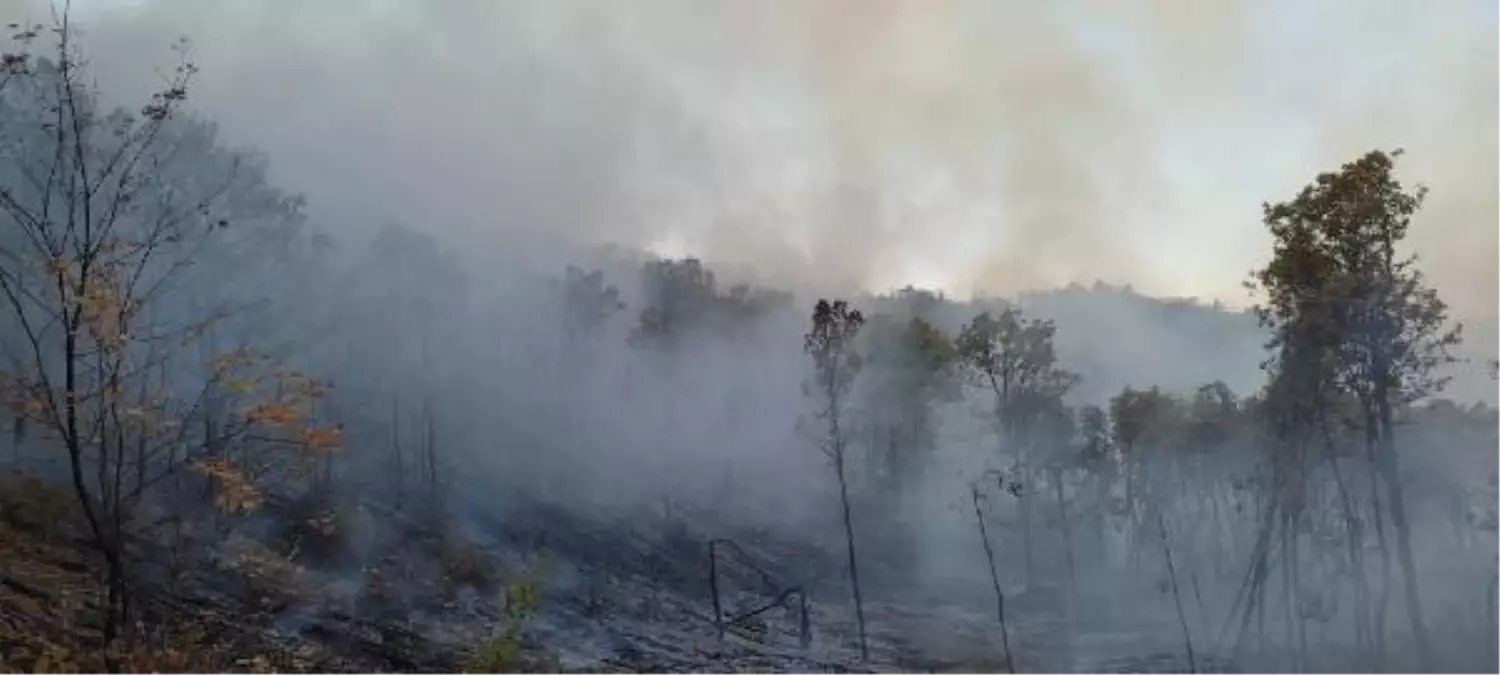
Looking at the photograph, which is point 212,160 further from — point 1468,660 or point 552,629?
point 1468,660

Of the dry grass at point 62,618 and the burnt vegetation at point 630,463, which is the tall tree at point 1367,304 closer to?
the burnt vegetation at point 630,463

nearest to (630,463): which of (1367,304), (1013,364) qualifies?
(1013,364)

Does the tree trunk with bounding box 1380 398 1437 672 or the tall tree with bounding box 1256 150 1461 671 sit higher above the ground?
the tall tree with bounding box 1256 150 1461 671

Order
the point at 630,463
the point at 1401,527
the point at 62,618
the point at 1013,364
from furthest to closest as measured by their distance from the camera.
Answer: the point at 630,463 < the point at 1013,364 < the point at 1401,527 < the point at 62,618

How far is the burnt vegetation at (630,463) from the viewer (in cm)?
1333

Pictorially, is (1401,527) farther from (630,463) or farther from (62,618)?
(630,463)

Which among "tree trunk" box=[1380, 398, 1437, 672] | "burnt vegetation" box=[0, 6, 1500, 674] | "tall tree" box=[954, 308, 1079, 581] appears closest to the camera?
"burnt vegetation" box=[0, 6, 1500, 674]

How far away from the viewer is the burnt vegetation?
43.7ft

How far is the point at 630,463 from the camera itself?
8269 centimetres

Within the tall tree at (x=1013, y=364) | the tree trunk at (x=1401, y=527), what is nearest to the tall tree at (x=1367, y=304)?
the tree trunk at (x=1401, y=527)

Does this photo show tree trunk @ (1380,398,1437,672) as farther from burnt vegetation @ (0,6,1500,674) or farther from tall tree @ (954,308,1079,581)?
tall tree @ (954,308,1079,581)

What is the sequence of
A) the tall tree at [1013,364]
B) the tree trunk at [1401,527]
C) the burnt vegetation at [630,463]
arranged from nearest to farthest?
the burnt vegetation at [630,463] → the tree trunk at [1401,527] → the tall tree at [1013,364]

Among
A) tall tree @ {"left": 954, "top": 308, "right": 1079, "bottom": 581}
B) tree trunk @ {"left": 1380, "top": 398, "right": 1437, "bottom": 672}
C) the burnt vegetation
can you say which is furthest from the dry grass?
tall tree @ {"left": 954, "top": 308, "right": 1079, "bottom": 581}

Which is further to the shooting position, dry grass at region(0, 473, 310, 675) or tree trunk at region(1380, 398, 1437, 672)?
tree trunk at region(1380, 398, 1437, 672)
